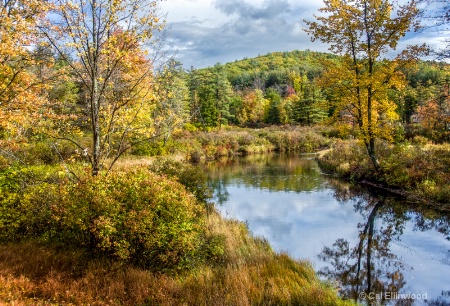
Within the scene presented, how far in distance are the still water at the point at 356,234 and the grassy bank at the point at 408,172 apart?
81 centimetres

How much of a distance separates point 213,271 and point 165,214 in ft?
5.38

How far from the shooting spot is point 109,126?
757cm

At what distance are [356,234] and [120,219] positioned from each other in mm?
8139

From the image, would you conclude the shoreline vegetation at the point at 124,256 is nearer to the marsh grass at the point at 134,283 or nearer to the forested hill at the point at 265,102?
the marsh grass at the point at 134,283

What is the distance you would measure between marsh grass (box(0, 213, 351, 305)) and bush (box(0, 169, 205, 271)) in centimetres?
40

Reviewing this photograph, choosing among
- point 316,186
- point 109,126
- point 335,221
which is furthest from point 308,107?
point 109,126

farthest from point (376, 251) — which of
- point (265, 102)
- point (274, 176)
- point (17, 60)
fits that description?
point (265, 102)

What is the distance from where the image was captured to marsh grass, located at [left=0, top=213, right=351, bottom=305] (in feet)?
16.8

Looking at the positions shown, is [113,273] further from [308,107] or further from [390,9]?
[308,107]

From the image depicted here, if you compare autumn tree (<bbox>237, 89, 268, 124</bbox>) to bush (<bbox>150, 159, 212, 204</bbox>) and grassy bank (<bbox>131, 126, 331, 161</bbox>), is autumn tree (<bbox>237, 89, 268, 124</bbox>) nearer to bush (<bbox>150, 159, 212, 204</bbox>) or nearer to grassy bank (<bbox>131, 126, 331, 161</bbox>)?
grassy bank (<bbox>131, 126, 331, 161</bbox>)

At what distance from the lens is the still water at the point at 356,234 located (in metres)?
7.39

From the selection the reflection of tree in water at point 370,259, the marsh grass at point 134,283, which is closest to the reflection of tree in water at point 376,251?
the reflection of tree in water at point 370,259

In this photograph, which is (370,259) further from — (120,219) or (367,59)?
(367,59)

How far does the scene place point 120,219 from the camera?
246 inches
